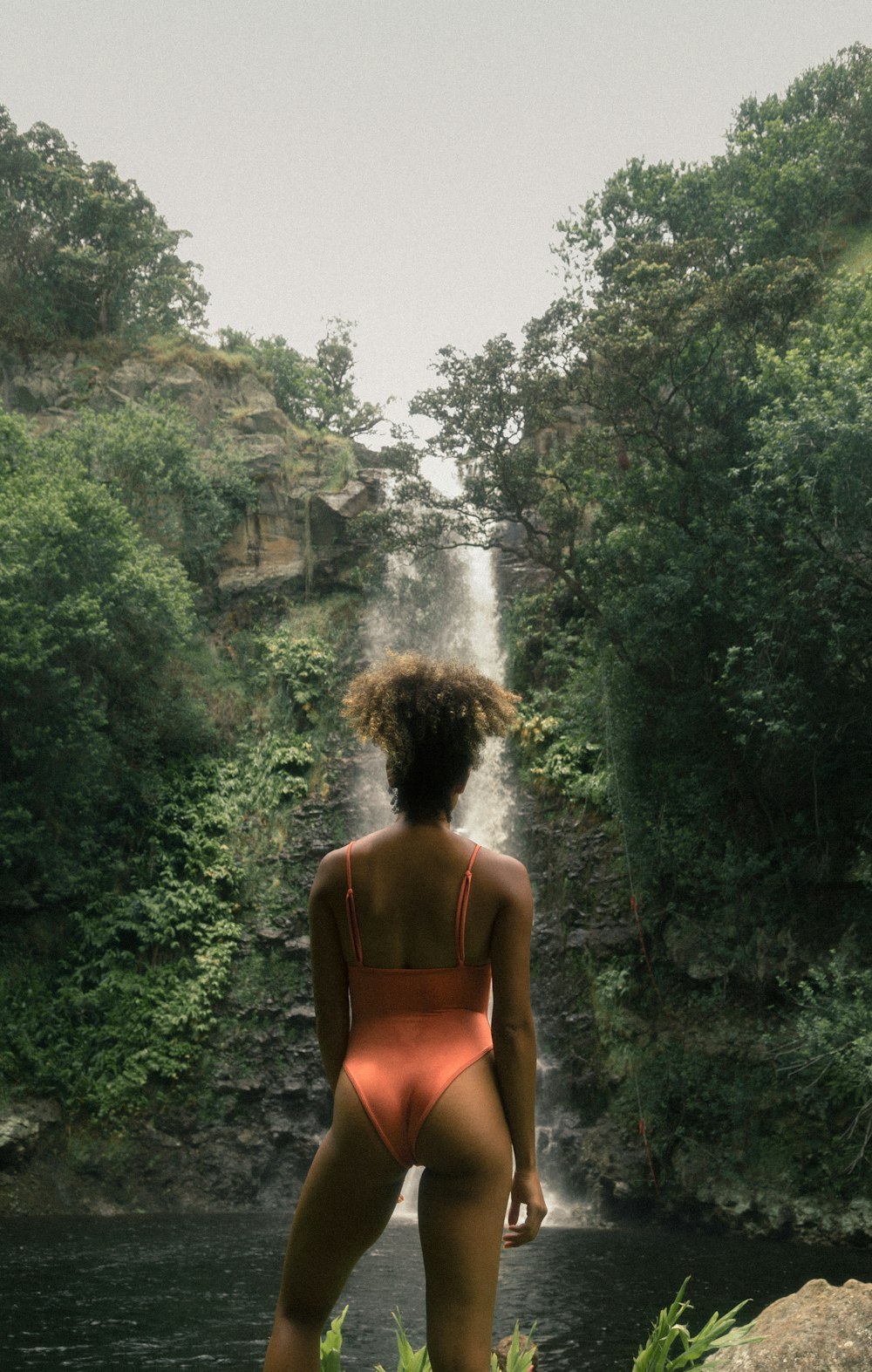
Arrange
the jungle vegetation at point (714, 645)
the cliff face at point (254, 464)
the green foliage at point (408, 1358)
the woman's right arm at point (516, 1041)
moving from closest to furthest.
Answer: the woman's right arm at point (516, 1041) < the green foliage at point (408, 1358) < the jungle vegetation at point (714, 645) < the cliff face at point (254, 464)

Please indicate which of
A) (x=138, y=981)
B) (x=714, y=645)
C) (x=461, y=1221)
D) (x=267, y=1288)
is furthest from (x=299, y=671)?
(x=461, y=1221)

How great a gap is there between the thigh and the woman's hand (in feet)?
0.99

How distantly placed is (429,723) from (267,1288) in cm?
947

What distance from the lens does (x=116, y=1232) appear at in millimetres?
14656

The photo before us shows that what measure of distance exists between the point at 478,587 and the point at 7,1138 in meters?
14.8

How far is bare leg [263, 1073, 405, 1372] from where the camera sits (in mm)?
3057

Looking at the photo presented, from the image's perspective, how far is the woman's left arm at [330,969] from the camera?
3.26 metres

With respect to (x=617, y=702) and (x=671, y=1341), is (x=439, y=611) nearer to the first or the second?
(x=617, y=702)

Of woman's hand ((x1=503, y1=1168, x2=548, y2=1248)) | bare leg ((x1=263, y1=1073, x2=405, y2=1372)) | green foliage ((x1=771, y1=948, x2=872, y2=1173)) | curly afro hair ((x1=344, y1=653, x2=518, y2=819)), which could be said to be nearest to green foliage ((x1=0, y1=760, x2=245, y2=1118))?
green foliage ((x1=771, y1=948, x2=872, y2=1173))

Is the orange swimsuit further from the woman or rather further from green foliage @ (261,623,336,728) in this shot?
green foliage @ (261,623,336,728)

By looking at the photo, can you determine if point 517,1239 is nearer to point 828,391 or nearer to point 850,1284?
point 850,1284

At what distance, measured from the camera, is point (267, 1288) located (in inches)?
434

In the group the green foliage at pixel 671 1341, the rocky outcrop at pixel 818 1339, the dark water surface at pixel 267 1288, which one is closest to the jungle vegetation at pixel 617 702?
the dark water surface at pixel 267 1288

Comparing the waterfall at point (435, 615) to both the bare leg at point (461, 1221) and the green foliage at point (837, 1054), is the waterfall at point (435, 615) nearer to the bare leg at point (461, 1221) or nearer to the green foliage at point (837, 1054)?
the green foliage at point (837, 1054)
